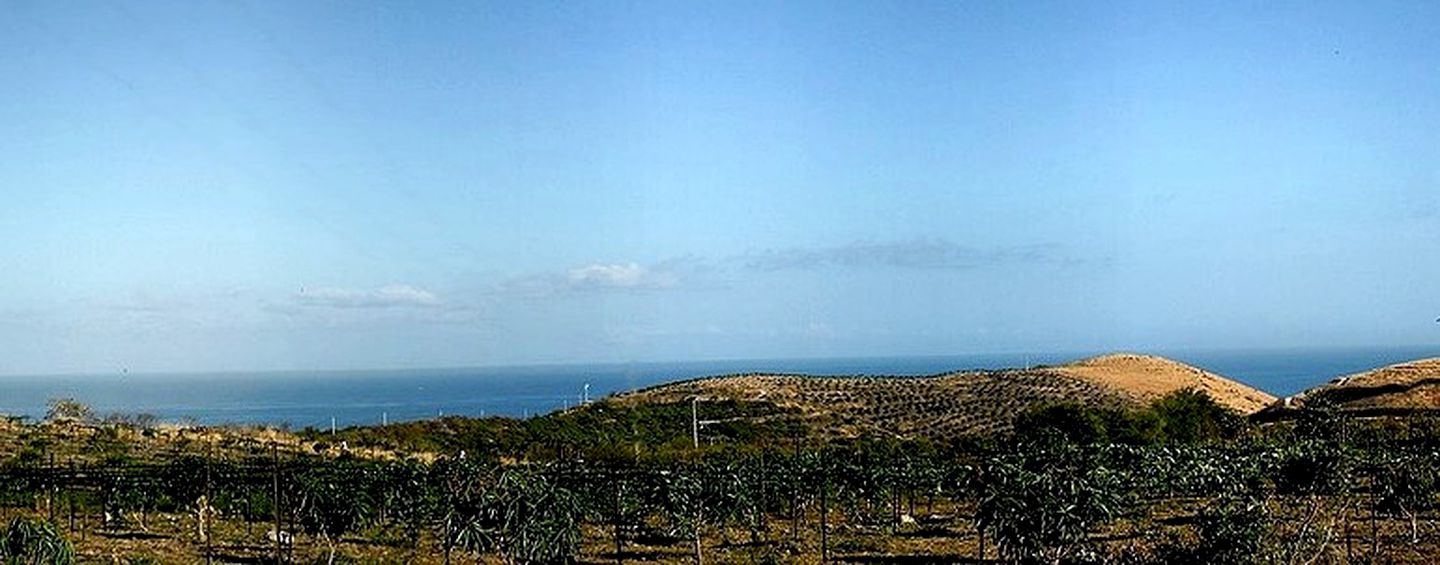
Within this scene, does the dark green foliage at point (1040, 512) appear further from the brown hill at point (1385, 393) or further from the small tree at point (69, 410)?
the small tree at point (69, 410)

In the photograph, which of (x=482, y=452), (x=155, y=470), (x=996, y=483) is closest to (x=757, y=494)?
(x=996, y=483)

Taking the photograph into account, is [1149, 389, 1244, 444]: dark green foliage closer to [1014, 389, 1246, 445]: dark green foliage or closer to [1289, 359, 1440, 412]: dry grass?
[1014, 389, 1246, 445]: dark green foliage

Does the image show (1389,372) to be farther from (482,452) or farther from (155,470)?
(155,470)

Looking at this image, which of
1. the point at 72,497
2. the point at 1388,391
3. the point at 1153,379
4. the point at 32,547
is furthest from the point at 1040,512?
the point at 1153,379

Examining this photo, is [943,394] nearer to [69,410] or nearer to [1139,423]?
[1139,423]

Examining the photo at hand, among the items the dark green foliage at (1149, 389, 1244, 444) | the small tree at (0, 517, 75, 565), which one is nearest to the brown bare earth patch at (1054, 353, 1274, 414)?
the dark green foliage at (1149, 389, 1244, 444)
